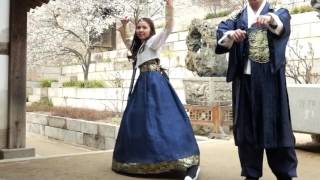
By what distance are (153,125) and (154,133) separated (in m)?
0.08

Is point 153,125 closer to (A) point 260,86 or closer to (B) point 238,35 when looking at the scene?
(A) point 260,86

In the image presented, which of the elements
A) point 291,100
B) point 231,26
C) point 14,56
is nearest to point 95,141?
point 14,56

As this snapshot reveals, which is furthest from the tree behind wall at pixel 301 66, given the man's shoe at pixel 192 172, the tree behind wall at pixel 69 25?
the tree behind wall at pixel 69 25

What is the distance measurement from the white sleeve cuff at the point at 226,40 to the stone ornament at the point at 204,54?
16.7ft

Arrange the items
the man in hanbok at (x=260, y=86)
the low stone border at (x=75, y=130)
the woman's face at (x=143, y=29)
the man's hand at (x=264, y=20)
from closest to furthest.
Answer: the man's hand at (x=264, y=20)
the man in hanbok at (x=260, y=86)
the woman's face at (x=143, y=29)
the low stone border at (x=75, y=130)

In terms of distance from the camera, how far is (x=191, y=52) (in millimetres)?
9148

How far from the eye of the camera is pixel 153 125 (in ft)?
13.3

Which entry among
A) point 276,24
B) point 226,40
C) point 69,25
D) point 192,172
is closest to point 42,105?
point 69,25

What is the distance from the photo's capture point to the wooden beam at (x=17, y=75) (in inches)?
234

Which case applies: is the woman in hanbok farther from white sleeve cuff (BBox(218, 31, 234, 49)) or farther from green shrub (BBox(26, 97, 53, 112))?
green shrub (BBox(26, 97, 53, 112))

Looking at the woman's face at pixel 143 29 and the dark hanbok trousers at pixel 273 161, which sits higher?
the woman's face at pixel 143 29

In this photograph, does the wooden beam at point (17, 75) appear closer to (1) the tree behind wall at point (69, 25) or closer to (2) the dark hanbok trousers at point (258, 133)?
(2) the dark hanbok trousers at point (258, 133)

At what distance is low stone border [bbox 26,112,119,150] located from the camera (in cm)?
988

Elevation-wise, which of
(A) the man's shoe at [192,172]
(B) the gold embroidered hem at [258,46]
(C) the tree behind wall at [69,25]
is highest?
(C) the tree behind wall at [69,25]
